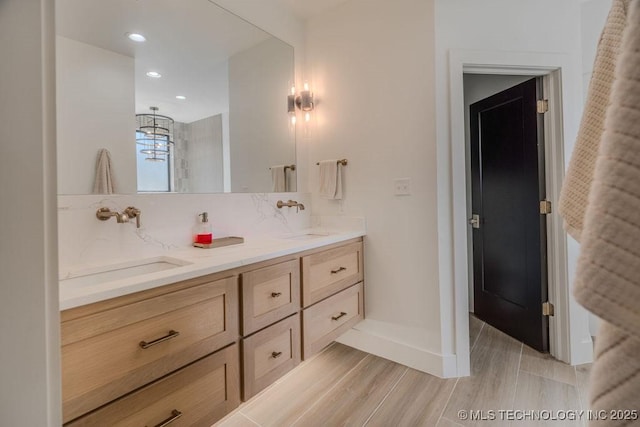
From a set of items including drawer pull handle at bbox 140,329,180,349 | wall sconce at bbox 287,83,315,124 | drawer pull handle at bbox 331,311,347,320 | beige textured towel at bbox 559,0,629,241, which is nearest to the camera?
beige textured towel at bbox 559,0,629,241

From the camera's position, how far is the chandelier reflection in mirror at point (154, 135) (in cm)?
156

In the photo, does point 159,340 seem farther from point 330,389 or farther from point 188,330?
point 330,389

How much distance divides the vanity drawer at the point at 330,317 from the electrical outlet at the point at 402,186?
2.34 feet

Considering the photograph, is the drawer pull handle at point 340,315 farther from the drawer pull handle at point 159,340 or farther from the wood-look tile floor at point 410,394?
the drawer pull handle at point 159,340

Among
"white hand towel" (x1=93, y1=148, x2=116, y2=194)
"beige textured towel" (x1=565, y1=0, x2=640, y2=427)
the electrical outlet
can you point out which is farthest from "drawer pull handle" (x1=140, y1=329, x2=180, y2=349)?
the electrical outlet

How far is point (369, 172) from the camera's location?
7.23 ft

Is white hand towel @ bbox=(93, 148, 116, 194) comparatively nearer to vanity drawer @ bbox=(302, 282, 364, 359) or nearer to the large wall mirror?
the large wall mirror

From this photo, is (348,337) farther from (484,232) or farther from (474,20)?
(474,20)

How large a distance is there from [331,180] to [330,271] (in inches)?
30.3

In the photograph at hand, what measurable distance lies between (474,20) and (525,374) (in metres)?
2.27

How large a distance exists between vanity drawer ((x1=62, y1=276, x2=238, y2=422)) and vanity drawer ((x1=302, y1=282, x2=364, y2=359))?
1.70 ft

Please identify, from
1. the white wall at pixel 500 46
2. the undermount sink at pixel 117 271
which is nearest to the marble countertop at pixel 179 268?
the undermount sink at pixel 117 271

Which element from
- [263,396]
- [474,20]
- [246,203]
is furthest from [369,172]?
[263,396]

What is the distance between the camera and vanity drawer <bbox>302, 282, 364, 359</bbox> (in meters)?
1.68
